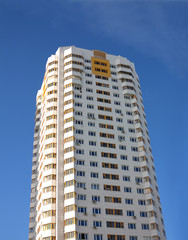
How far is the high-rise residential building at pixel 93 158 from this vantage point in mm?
69812

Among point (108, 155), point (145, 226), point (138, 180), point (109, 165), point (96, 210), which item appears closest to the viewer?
point (96, 210)

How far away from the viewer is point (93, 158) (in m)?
77.3

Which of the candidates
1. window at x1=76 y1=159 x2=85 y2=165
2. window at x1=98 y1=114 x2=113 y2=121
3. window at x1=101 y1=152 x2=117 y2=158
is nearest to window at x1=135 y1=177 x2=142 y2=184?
window at x1=101 y1=152 x2=117 y2=158

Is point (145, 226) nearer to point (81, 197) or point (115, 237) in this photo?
point (115, 237)

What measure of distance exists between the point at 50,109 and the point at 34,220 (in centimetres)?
2946

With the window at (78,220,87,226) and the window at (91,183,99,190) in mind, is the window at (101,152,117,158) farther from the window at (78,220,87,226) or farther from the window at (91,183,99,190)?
the window at (78,220,87,226)

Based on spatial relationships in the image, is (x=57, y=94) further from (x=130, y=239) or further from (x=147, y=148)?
(x=130, y=239)

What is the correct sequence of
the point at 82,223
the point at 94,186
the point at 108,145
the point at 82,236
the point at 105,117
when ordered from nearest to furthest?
1. the point at 82,236
2. the point at 82,223
3. the point at 94,186
4. the point at 108,145
5. the point at 105,117

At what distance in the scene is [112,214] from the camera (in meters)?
70.9

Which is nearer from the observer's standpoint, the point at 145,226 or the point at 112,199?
the point at 145,226

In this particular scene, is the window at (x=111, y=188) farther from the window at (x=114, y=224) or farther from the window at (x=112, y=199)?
the window at (x=114, y=224)

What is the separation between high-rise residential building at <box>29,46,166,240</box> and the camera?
229 ft

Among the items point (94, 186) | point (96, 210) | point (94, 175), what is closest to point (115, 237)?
point (96, 210)

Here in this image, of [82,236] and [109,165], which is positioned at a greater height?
[109,165]
